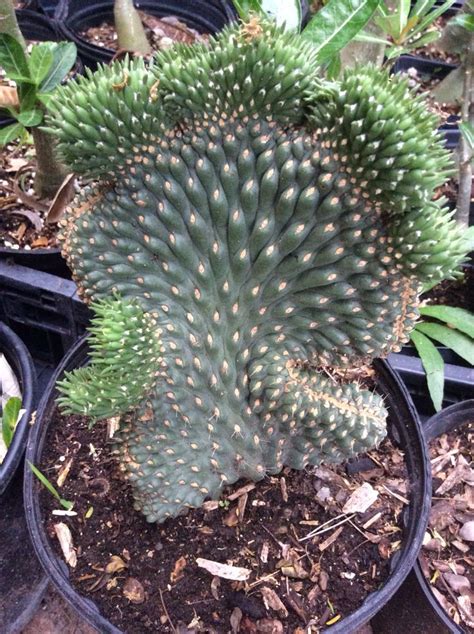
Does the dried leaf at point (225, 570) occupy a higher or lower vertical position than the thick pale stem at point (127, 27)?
lower

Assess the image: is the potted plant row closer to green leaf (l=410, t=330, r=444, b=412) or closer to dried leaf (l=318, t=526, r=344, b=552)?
dried leaf (l=318, t=526, r=344, b=552)

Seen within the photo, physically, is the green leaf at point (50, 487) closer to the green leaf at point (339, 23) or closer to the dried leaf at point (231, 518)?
the dried leaf at point (231, 518)

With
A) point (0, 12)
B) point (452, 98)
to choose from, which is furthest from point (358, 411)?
point (452, 98)

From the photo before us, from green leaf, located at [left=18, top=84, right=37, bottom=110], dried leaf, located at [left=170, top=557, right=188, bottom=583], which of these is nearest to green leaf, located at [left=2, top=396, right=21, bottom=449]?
dried leaf, located at [left=170, top=557, right=188, bottom=583]

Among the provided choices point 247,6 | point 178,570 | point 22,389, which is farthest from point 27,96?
point 178,570

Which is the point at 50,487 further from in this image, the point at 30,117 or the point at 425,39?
the point at 425,39

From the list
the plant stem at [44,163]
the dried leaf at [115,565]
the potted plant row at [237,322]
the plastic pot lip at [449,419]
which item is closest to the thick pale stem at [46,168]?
the plant stem at [44,163]
